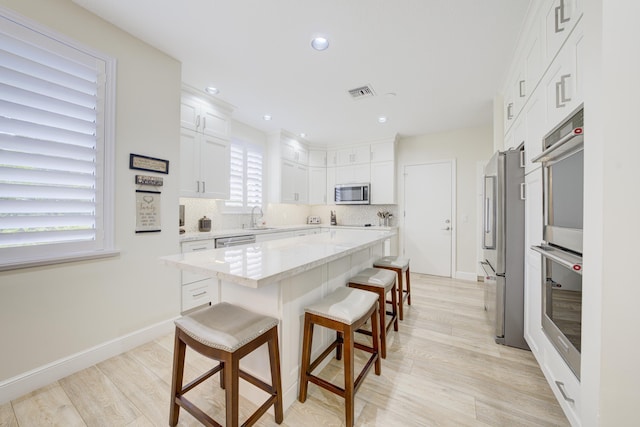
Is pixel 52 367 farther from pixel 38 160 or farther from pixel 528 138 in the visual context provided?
pixel 528 138

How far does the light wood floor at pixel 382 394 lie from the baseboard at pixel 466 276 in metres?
2.26

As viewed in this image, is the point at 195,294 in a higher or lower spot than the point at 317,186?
lower

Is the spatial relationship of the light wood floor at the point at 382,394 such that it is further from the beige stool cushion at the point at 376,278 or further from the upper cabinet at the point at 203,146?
the upper cabinet at the point at 203,146

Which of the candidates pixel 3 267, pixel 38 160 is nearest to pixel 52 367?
pixel 3 267

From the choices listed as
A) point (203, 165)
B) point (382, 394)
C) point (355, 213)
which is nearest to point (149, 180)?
point (203, 165)

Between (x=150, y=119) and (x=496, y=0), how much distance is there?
2884 millimetres

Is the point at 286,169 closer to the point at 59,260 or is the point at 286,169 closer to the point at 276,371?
the point at 59,260

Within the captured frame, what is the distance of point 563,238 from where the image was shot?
47.4 inches

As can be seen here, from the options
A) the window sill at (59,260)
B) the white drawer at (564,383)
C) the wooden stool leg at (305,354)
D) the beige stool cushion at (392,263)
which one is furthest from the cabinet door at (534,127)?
the window sill at (59,260)

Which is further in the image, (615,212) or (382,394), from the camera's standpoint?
(382,394)

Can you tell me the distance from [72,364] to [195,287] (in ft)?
3.51

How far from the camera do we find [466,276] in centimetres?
427

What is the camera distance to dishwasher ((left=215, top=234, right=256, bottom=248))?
3.00m

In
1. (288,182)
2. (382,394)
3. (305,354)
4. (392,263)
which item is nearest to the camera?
(305,354)
